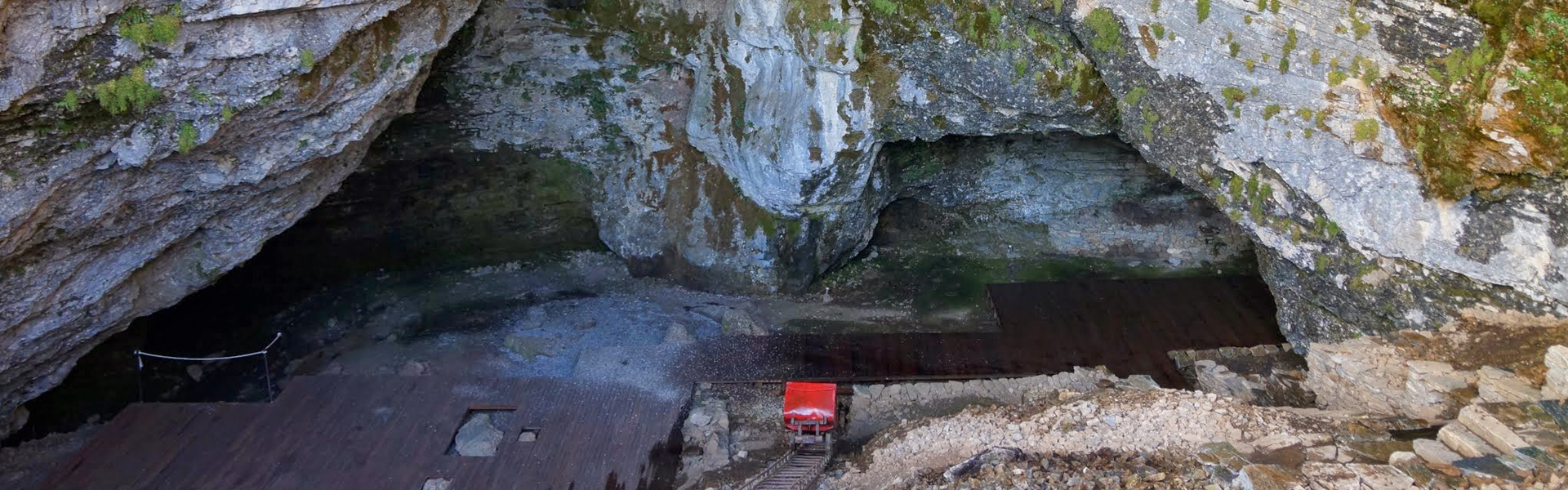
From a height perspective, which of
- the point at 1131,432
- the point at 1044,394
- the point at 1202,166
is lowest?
the point at 1044,394

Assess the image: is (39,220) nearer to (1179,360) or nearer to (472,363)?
(472,363)

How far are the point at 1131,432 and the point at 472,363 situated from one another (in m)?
9.68

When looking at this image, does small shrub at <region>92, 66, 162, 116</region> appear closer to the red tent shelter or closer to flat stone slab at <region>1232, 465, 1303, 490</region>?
the red tent shelter

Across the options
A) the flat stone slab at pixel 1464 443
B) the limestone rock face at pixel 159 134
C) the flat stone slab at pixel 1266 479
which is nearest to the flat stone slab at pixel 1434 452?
the flat stone slab at pixel 1464 443

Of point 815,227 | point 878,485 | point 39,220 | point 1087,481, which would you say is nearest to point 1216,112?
point 1087,481

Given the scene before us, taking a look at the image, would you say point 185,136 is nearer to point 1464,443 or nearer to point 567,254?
point 567,254

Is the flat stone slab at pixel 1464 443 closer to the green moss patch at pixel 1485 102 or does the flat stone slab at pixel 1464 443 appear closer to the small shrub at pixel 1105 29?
the green moss patch at pixel 1485 102

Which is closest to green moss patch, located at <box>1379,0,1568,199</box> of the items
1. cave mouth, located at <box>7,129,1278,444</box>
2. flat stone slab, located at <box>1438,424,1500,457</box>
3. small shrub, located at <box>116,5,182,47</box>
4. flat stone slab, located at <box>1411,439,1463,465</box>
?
flat stone slab, located at <box>1438,424,1500,457</box>

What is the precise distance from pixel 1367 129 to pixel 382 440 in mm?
11296

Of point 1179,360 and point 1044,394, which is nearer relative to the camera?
point 1044,394

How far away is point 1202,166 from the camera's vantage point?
458 inches

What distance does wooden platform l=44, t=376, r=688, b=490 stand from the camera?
36.6 feet

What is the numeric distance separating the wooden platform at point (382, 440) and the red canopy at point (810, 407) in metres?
1.47

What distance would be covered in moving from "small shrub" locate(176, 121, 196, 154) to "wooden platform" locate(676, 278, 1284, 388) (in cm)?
664
